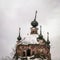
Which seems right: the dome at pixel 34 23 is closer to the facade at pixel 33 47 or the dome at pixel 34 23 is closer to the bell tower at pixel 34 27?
the bell tower at pixel 34 27

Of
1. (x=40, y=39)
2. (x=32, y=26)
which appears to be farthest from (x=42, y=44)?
(x=32, y=26)

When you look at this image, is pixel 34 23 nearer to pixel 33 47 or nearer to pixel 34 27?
pixel 34 27

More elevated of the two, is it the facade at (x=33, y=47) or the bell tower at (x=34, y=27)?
the bell tower at (x=34, y=27)

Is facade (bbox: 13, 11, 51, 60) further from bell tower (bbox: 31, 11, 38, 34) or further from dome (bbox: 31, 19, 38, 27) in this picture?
dome (bbox: 31, 19, 38, 27)

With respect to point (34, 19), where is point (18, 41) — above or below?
below

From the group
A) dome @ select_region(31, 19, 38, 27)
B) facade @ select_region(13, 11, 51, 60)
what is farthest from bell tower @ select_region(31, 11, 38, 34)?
facade @ select_region(13, 11, 51, 60)

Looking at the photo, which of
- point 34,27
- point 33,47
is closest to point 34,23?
point 34,27

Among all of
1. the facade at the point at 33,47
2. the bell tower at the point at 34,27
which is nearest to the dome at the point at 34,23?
the bell tower at the point at 34,27

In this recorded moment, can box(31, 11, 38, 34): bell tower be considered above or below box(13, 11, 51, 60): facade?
above

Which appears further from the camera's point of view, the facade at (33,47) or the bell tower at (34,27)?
the bell tower at (34,27)

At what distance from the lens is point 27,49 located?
144ft

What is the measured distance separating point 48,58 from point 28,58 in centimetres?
346

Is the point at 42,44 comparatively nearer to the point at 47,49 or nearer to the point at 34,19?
the point at 47,49

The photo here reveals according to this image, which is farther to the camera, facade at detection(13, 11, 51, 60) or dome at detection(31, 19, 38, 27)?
dome at detection(31, 19, 38, 27)
